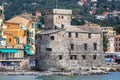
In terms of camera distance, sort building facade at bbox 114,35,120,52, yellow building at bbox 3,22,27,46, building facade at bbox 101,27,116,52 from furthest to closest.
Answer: building facade at bbox 114,35,120,52, building facade at bbox 101,27,116,52, yellow building at bbox 3,22,27,46

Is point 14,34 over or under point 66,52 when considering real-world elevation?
over

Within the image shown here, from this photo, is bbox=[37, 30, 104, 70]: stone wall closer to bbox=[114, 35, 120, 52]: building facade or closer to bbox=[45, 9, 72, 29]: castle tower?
bbox=[45, 9, 72, 29]: castle tower

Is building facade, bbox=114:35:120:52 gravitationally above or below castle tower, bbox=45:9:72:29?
below

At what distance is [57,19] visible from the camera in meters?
77.4

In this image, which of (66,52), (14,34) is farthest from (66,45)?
(14,34)

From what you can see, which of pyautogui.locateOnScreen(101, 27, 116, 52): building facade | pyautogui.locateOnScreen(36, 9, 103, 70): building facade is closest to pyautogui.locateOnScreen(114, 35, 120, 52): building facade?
pyautogui.locateOnScreen(101, 27, 116, 52): building facade

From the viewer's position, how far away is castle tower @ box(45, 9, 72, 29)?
253 feet

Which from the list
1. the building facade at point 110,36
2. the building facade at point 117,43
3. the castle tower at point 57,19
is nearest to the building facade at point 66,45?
the castle tower at point 57,19

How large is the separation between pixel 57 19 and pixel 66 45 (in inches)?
147

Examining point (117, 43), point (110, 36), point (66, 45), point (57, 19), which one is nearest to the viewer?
point (66, 45)

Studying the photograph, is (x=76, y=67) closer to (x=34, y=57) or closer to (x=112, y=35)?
(x=34, y=57)

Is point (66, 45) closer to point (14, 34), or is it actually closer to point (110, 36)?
point (14, 34)

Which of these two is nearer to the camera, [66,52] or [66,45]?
[66,52]

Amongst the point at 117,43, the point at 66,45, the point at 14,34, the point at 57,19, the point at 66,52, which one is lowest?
the point at 117,43
